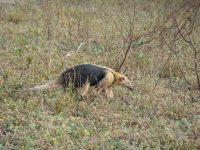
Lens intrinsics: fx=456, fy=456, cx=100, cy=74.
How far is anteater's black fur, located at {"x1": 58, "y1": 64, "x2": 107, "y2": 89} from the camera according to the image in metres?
6.33

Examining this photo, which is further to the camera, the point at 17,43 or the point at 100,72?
the point at 17,43

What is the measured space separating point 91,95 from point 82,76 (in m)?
0.33

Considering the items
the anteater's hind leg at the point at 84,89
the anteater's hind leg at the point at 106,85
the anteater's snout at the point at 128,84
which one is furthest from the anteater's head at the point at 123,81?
the anteater's hind leg at the point at 84,89

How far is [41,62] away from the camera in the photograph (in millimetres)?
7875

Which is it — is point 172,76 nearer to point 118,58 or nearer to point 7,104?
point 118,58

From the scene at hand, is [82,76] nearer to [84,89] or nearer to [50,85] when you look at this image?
[84,89]

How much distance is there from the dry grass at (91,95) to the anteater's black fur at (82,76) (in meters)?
0.18

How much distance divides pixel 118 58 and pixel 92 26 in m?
3.18

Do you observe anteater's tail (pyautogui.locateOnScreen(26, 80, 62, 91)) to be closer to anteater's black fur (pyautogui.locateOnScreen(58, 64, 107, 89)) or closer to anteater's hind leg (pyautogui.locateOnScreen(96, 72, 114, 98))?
anteater's black fur (pyautogui.locateOnScreen(58, 64, 107, 89))

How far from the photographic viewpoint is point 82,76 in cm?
635

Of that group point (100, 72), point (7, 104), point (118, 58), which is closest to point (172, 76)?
point (118, 58)

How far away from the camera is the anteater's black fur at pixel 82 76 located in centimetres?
633

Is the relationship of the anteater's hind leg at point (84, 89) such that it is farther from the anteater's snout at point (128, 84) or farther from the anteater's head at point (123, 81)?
the anteater's snout at point (128, 84)

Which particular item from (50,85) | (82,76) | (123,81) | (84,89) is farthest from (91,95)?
(123,81)
